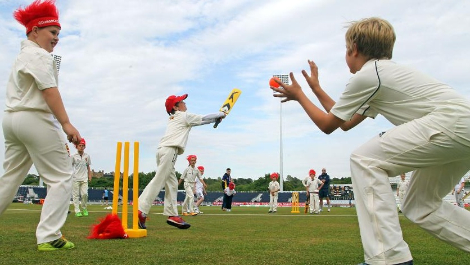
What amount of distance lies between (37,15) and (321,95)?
3.26m

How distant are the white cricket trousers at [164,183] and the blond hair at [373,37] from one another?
526 centimetres

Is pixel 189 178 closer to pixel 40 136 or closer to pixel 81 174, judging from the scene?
pixel 81 174

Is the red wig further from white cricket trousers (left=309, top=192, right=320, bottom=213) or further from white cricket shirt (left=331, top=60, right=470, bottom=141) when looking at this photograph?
white cricket trousers (left=309, top=192, right=320, bottom=213)

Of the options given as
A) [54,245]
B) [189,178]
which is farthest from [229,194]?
[54,245]

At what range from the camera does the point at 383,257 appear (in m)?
2.90

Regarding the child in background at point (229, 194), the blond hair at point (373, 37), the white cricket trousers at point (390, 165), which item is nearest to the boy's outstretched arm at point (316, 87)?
the blond hair at point (373, 37)

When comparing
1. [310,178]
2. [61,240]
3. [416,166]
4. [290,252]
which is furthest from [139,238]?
[310,178]

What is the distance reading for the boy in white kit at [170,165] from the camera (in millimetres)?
7891

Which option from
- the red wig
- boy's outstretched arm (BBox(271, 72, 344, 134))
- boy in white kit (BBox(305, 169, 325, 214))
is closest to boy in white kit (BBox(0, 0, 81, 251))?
the red wig

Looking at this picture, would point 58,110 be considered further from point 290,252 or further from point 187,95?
point 187,95

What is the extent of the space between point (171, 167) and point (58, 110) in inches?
142

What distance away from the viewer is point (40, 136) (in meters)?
4.79

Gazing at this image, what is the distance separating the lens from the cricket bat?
9.13 m

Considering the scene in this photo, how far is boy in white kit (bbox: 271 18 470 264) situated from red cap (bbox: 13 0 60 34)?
308 cm
